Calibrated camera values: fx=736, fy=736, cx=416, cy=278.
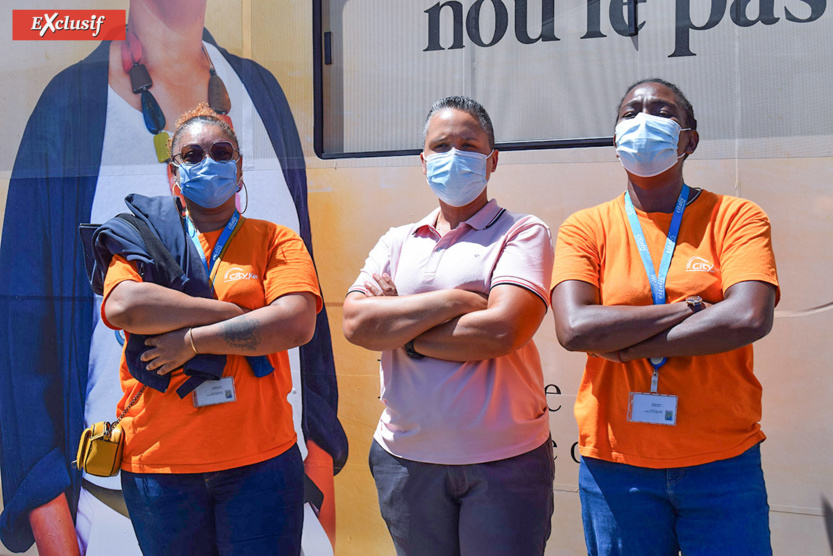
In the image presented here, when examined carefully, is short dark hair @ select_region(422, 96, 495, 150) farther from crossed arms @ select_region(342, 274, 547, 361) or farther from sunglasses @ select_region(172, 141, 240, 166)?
sunglasses @ select_region(172, 141, 240, 166)

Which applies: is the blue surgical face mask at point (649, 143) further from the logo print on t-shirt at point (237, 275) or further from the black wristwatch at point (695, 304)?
the logo print on t-shirt at point (237, 275)

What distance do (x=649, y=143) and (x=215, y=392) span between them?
154 cm

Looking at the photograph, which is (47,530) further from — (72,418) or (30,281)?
(30,281)

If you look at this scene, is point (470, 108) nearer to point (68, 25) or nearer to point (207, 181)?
point (207, 181)

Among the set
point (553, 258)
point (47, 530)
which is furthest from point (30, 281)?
point (553, 258)

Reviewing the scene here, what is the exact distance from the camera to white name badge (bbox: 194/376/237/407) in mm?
2332

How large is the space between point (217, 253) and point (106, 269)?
0.38m

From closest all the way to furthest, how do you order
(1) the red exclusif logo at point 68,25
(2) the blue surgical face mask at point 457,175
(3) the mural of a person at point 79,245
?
(2) the blue surgical face mask at point 457,175, (3) the mural of a person at point 79,245, (1) the red exclusif logo at point 68,25

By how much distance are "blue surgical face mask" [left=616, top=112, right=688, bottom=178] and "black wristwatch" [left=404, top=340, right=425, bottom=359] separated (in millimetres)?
856

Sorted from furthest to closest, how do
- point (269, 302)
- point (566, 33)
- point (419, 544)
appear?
1. point (566, 33)
2. point (269, 302)
3. point (419, 544)

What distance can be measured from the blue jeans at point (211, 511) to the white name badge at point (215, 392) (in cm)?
22

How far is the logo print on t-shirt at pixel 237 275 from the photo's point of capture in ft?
8.01

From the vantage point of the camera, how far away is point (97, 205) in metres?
3.56

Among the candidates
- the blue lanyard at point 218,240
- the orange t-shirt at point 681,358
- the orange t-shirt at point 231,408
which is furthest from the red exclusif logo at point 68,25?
the orange t-shirt at point 681,358
